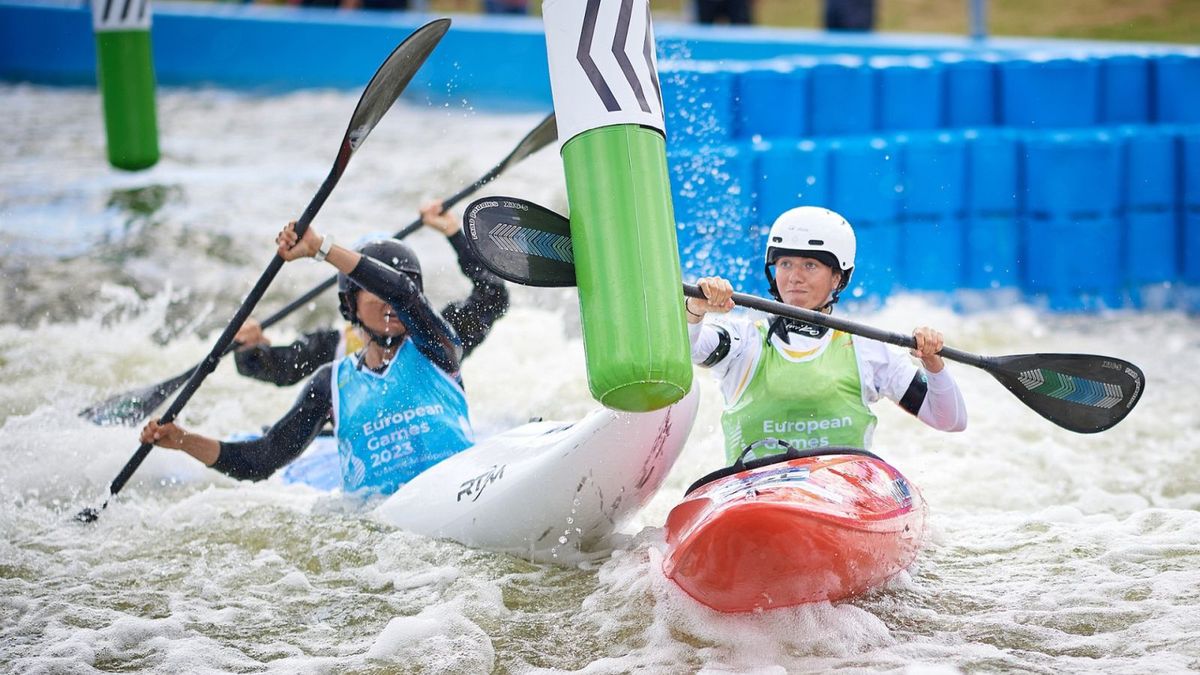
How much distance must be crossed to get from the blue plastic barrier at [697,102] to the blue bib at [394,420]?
2745mm

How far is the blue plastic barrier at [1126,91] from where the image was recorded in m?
8.23

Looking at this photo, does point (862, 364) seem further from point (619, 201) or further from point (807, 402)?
point (619, 201)

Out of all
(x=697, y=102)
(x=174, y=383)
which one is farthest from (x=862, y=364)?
(x=697, y=102)

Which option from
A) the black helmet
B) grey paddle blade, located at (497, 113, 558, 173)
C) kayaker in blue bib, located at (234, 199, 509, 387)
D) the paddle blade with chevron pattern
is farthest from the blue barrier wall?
the paddle blade with chevron pattern

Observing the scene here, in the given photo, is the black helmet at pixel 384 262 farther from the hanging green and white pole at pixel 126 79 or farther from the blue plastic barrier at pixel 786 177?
the hanging green and white pole at pixel 126 79

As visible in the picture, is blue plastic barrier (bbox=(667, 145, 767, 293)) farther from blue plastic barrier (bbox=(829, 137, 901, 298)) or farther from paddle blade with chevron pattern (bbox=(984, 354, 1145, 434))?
paddle blade with chevron pattern (bbox=(984, 354, 1145, 434))

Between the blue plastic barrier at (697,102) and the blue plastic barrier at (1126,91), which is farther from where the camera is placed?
the blue plastic barrier at (1126,91)

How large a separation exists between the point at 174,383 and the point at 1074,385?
358 centimetres

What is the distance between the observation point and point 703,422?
21.3ft

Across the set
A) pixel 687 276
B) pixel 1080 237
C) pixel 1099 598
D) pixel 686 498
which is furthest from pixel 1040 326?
pixel 686 498

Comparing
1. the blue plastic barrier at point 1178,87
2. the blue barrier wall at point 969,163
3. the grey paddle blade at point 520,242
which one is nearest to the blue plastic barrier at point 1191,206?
the blue barrier wall at point 969,163

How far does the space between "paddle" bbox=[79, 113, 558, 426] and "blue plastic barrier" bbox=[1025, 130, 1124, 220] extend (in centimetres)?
319

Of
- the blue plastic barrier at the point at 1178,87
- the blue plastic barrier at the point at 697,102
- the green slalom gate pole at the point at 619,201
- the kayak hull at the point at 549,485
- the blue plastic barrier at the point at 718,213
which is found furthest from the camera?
the blue plastic barrier at the point at 1178,87

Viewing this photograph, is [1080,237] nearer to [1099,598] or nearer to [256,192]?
[1099,598]
